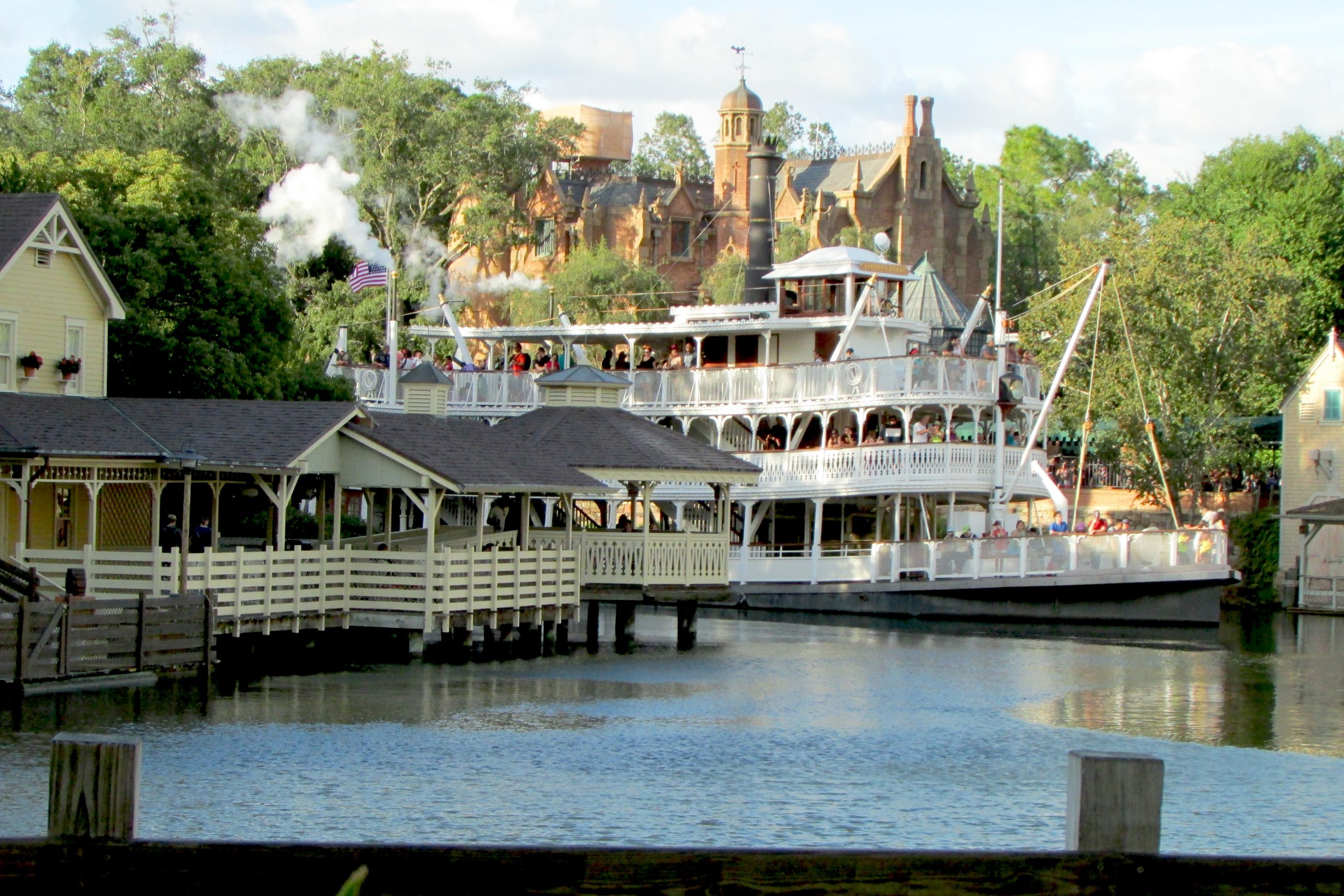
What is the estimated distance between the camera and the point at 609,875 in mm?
6012

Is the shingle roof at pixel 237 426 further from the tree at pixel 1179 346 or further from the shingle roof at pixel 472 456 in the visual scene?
the tree at pixel 1179 346

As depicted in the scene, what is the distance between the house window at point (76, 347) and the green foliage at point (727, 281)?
4905 cm

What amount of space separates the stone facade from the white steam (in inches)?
536

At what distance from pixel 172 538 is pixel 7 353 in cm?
490

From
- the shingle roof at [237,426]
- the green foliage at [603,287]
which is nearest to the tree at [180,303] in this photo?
the shingle roof at [237,426]

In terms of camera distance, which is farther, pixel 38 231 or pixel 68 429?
pixel 38 231

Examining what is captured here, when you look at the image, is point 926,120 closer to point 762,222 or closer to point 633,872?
point 762,222

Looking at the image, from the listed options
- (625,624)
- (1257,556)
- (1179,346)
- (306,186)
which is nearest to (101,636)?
(625,624)

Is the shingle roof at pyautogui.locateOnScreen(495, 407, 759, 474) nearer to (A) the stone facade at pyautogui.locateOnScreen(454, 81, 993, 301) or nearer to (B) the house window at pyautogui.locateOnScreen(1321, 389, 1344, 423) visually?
(B) the house window at pyautogui.locateOnScreen(1321, 389, 1344, 423)

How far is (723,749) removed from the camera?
22.2 metres

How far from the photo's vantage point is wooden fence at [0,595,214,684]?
2286 centimetres

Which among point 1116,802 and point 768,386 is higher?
point 768,386

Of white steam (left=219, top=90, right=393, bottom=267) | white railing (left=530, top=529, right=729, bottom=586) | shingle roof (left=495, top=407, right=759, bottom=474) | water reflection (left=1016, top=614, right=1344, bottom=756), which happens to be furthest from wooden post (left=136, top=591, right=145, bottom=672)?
white steam (left=219, top=90, right=393, bottom=267)

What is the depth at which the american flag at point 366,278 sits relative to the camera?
44781 millimetres
